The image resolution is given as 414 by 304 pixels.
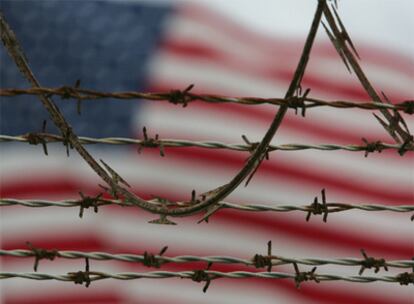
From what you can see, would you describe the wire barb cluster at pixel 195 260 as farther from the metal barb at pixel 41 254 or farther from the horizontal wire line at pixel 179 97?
the horizontal wire line at pixel 179 97

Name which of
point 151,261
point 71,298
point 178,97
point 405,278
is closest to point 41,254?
point 151,261

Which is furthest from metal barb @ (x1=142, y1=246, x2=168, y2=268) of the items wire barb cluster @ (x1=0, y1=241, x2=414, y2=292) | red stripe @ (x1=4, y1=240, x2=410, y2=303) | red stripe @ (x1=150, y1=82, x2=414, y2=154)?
red stripe @ (x1=150, y1=82, x2=414, y2=154)

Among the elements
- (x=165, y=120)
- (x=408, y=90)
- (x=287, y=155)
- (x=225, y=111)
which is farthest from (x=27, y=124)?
(x=408, y=90)

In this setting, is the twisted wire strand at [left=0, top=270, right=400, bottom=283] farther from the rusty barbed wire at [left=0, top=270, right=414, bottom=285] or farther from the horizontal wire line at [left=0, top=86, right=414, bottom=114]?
the horizontal wire line at [left=0, top=86, right=414, bottom=114]

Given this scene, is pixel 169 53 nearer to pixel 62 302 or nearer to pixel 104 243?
pixel 104 243

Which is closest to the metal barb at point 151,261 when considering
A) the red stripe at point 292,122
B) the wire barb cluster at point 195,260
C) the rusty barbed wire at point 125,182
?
the wire barb cluster at point 195,260

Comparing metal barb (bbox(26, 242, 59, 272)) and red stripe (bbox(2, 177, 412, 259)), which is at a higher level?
red stripe (bbox(2, 177, 412, 259))

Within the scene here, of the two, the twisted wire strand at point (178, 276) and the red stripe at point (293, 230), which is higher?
the red stripe at point (293, 230)

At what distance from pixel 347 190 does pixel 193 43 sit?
1.07 meters

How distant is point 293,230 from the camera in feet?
13.0

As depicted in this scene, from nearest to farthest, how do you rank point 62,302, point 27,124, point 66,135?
1. point 66,135
2. point 62,302
3. point 27,124

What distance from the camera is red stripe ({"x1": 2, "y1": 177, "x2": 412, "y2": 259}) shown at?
12.5 feet

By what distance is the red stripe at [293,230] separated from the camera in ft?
12.5

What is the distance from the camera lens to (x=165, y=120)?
431 cm
